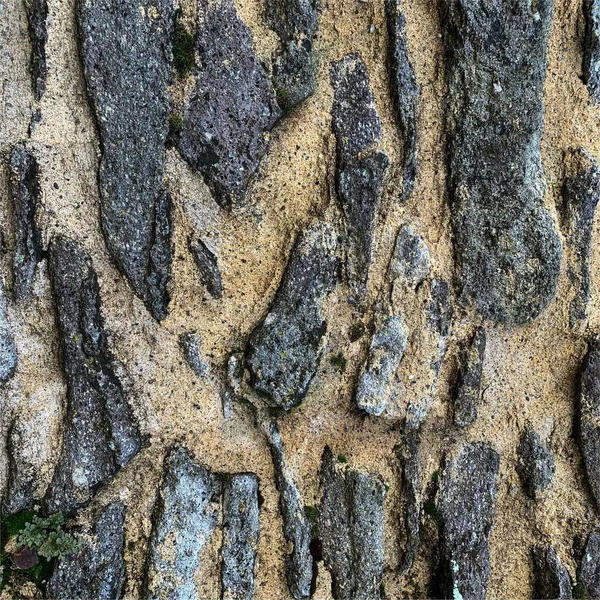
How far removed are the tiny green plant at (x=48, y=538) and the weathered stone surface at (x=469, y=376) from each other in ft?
8.60

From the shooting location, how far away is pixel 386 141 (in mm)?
4074

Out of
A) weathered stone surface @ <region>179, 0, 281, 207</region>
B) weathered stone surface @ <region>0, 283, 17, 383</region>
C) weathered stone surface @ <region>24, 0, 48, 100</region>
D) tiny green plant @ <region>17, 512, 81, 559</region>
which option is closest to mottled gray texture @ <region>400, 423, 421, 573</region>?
weathered stone surface @ <region>179, 0, 281, 207</region>

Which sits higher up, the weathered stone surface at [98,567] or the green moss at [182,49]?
the green moss at [182,49]

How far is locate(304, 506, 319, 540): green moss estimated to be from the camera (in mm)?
4270

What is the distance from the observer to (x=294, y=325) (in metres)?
4.04

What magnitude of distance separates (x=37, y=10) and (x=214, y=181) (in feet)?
4.50

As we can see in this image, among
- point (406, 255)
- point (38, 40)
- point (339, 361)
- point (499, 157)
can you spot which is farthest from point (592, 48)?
point (38, 40)

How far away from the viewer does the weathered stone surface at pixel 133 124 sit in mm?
3658

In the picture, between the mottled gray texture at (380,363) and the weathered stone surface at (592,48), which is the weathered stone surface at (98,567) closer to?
the mottled gray texture at (380,363)

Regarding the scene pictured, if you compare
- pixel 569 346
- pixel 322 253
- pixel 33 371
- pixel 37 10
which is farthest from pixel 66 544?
pixel 569 346

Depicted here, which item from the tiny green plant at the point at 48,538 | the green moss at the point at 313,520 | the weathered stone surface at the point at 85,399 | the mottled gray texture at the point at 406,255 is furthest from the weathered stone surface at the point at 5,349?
the mottled gray texture at the point at 406,255

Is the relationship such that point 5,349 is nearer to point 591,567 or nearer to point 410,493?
point 410,493

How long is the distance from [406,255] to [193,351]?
1.52 m

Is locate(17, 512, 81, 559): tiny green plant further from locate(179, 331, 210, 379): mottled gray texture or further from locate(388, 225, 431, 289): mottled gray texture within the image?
locate(388, 225, 431, 289): mottled gray texture
